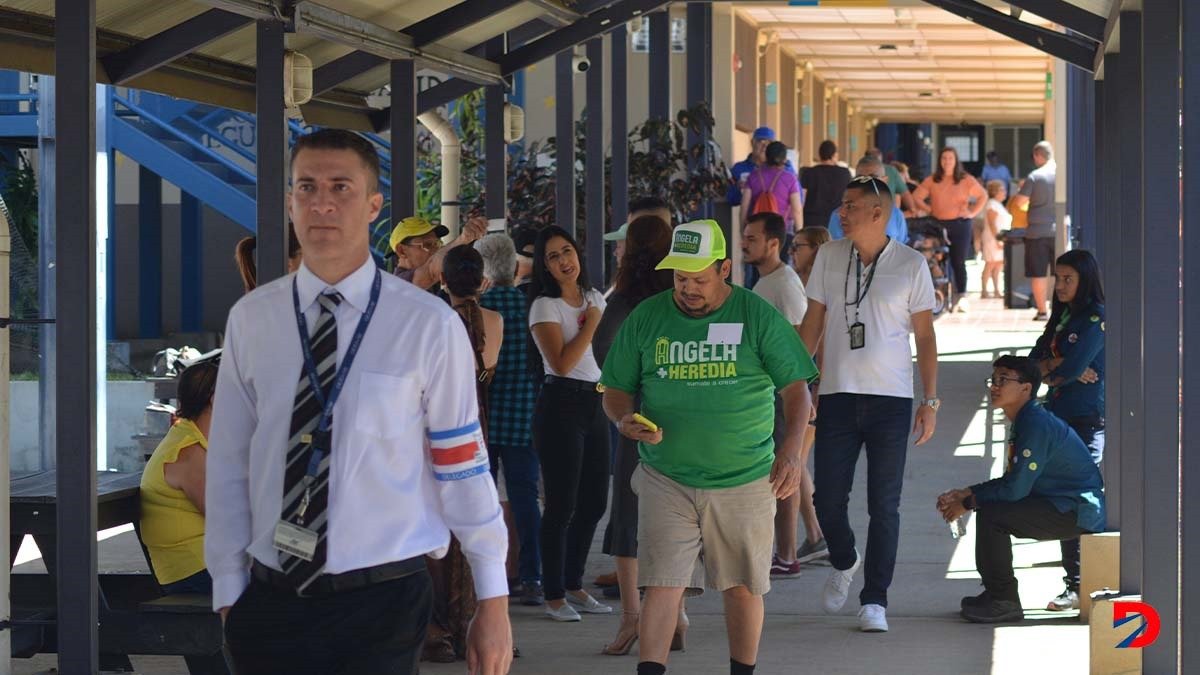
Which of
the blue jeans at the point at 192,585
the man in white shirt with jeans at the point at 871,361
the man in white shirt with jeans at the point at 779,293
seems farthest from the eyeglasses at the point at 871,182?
the blue jeans at the point at 192,585

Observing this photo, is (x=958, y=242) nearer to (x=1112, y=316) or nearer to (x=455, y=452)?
(x=1112, y=316)

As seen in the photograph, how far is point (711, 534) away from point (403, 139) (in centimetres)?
403

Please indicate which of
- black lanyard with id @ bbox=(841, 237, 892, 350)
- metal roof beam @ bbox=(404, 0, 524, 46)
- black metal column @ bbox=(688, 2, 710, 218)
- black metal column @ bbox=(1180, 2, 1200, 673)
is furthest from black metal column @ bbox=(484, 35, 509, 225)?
black metal column @ bbox=(1180, 2, 1200, 673)

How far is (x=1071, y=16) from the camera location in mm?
8305

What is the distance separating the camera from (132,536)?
10.2 metres

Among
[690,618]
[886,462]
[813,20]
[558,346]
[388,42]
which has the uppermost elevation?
[813,20]

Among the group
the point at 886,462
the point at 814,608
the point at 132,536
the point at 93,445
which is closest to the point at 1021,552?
the point at 814,608

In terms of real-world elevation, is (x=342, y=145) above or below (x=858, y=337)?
above

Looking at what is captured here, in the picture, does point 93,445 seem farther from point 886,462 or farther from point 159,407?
point 159,407

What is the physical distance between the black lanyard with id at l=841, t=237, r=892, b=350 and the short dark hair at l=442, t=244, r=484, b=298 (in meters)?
1.58

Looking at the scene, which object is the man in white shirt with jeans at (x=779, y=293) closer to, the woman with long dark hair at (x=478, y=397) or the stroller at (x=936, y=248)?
the woman with long dark hair at (x=478, y=397)

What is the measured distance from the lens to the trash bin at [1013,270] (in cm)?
2275

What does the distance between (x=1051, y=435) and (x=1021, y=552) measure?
213 centimetres

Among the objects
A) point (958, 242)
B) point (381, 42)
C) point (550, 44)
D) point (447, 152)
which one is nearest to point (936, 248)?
point (958, 242)
